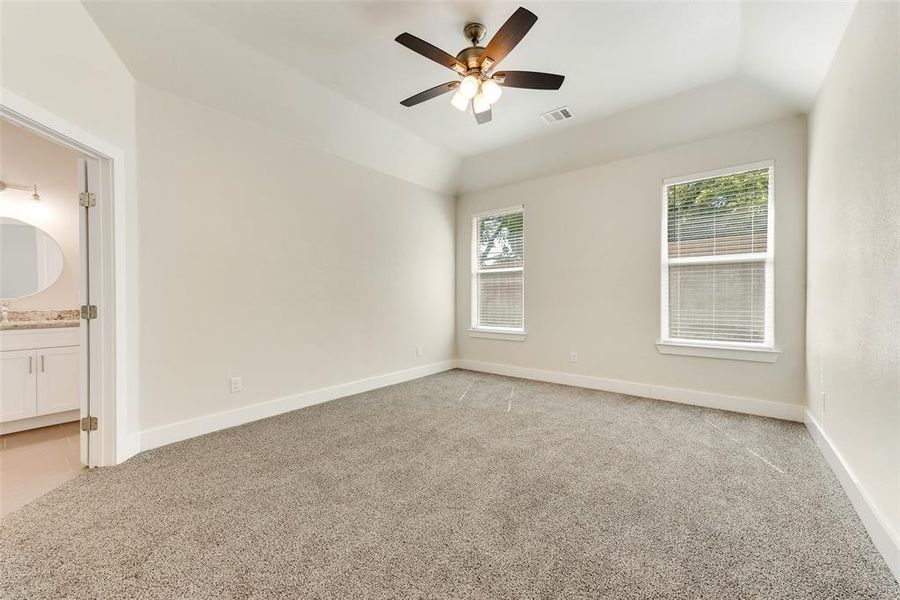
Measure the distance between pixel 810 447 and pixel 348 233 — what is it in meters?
4.43

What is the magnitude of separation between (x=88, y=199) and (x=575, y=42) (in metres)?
3.60

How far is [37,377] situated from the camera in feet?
10.3

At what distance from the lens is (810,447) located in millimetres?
2627

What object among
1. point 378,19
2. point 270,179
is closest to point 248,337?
point 270,179

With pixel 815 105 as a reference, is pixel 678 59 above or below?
above

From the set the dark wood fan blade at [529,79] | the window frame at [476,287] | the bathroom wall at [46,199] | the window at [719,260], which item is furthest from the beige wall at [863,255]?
the bathroom wall at [46,199]

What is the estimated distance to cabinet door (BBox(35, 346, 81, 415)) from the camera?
3.17 meters

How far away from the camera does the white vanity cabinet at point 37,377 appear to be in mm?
3027

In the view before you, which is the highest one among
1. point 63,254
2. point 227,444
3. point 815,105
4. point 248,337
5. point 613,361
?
point 815,105

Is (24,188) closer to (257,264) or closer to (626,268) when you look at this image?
(257,264)

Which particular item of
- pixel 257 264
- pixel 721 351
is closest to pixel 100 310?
pixel 257 264

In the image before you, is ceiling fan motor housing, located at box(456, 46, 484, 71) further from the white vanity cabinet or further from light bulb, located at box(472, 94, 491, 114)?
the white vanity cabinet

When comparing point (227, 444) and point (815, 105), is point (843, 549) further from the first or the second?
point (227, 444)

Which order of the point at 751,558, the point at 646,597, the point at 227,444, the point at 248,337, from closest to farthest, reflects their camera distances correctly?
the point at 646,597, the point at 751,558, the point at 227,444, the point at 248,337
